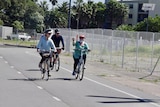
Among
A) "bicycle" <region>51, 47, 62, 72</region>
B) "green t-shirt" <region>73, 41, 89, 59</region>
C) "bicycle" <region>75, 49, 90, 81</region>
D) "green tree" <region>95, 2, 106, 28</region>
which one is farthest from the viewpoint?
"green tree" <region>95, 2, 106, 28</region>

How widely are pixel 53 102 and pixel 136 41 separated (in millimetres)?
16391

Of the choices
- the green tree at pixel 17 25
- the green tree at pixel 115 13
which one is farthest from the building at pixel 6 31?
the green tree at pixel 115 13

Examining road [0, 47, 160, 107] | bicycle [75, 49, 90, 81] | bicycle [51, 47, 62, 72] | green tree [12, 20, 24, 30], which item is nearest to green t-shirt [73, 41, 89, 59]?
bicycle [75, 49, 90, 81]

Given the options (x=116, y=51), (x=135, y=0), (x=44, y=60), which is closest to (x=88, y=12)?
(x=135, y=0)

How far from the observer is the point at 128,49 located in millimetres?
31438

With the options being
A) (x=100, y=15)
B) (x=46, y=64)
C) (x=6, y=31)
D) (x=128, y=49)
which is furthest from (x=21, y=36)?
(x=46, y=64)

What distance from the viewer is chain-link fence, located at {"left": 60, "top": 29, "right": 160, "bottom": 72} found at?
28.8 m

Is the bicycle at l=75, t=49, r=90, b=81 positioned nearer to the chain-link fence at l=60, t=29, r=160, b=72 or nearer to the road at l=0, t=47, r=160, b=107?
the road at l=0, t=47, r=160, b=107

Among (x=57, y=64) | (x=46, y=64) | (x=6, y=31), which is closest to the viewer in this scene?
(x=46, y=64)

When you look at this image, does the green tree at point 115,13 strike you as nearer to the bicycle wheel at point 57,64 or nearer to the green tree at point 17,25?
the green tree at point 17,25

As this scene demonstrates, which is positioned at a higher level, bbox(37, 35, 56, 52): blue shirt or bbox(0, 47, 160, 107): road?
bbox(37, 35, 56, 52): blue shirt

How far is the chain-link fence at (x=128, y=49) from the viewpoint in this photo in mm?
28750

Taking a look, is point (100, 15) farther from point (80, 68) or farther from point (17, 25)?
point (80, 68)

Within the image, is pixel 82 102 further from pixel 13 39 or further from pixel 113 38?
pixel 13 39
